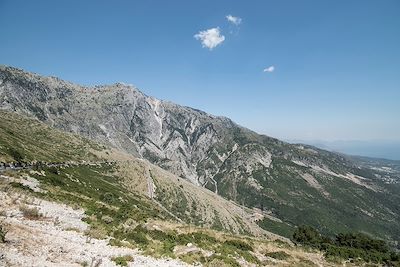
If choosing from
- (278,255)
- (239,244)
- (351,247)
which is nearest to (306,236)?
(351,247)

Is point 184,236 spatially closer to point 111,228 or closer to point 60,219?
point 111,228

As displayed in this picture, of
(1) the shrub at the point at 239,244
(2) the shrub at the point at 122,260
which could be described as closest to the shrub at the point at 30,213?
(2) the shrub at the point at 122,260

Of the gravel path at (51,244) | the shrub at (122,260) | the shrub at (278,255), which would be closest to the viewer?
the gravel path at (51,244)

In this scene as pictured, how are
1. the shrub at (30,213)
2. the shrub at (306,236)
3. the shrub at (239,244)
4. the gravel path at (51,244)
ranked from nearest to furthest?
the gravel path at (51,244)
the shrub at (30,213)
the shrub at (239,244)
the shrub at (306,236)

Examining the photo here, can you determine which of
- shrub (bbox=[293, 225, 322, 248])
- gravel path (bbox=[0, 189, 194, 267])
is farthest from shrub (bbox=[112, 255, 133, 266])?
shrub (bbox=[293, 225, 322, 248])

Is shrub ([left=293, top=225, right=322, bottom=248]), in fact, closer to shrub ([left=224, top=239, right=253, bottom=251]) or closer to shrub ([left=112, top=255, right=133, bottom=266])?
shrub ([left=224, top=239, right=253, bottom=251])

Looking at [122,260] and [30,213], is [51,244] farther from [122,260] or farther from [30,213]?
[30,213]

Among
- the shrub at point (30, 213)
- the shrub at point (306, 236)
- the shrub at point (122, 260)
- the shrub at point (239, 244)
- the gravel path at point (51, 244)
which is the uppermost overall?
the shrub at point (30, 213)

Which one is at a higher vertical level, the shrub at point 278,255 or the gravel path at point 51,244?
the gravel path at point 51,244

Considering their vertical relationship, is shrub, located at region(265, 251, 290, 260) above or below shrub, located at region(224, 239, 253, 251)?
below

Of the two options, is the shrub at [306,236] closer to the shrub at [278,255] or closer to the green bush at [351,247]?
the green bush at [351,247]

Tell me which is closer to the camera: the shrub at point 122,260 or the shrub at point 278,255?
the shrub at point 122,260

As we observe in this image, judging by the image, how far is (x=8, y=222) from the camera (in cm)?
2773

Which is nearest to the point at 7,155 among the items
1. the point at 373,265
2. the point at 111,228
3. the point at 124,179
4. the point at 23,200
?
the point at 23,200
